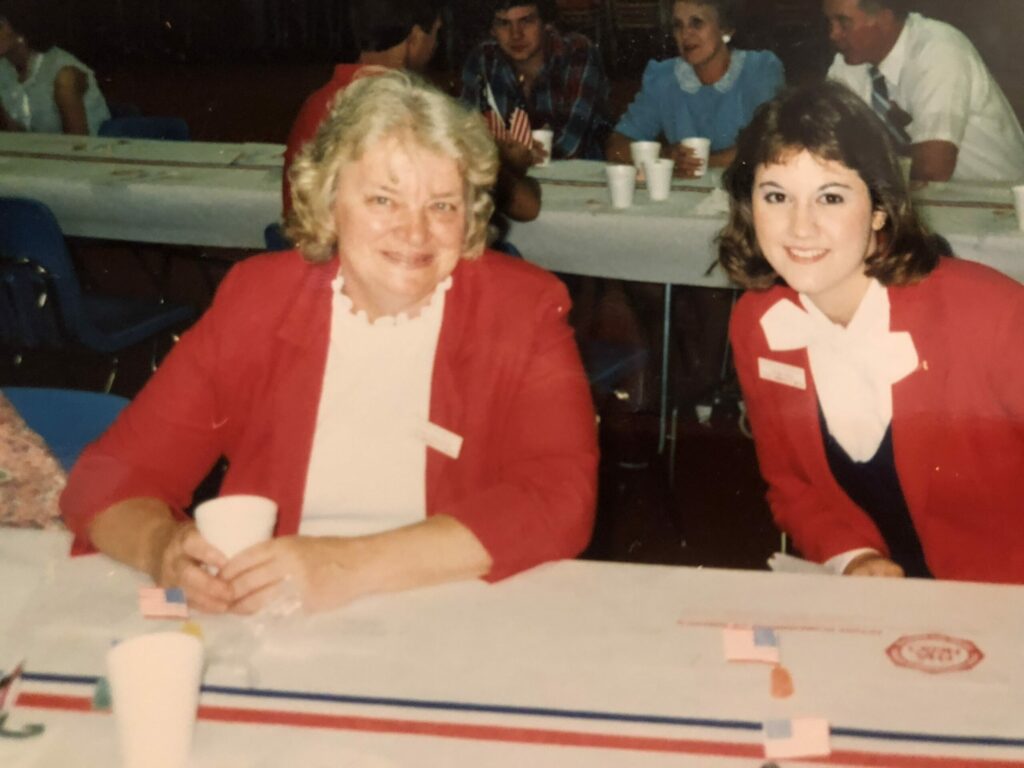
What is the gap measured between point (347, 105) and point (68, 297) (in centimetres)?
191

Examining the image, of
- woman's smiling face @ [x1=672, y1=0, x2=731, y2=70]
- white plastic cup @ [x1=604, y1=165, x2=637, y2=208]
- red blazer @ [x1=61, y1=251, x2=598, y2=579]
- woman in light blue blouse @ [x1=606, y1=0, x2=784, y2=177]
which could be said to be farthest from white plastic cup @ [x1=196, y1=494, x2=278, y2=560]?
woman's smiling face @ [x1=672, y1=0, x2=731, y2=70]

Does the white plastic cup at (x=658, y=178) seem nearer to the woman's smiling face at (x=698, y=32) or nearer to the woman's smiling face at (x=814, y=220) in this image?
the woman's smiling face at (x=698, y=32)

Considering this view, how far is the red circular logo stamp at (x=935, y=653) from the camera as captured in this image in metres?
1.23

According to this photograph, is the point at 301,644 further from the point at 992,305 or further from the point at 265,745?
the point at 992,305

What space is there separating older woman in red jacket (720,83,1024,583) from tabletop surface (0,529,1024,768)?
0.42 m

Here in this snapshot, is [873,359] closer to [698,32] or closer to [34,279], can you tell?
[34,279]

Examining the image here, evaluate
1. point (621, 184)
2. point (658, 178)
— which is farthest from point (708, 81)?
point (621, 184)

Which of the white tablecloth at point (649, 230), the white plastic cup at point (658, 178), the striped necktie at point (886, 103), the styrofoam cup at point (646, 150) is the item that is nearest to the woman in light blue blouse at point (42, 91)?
the white tablecloth at point (649, 230)

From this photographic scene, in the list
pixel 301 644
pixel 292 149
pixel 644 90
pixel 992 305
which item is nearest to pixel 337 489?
pixel 301 644

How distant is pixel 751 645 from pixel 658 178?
2.37 m

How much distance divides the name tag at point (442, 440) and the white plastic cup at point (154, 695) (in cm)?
69

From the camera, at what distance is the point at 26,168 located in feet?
13.1

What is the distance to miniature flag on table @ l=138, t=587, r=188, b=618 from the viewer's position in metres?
1.35

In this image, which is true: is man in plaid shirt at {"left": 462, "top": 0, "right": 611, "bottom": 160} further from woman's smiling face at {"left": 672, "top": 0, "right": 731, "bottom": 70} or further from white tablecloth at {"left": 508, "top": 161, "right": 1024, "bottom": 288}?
white tablecloth at {"left": 508, "top": 161, "right": 1024, "bottom": 288}
